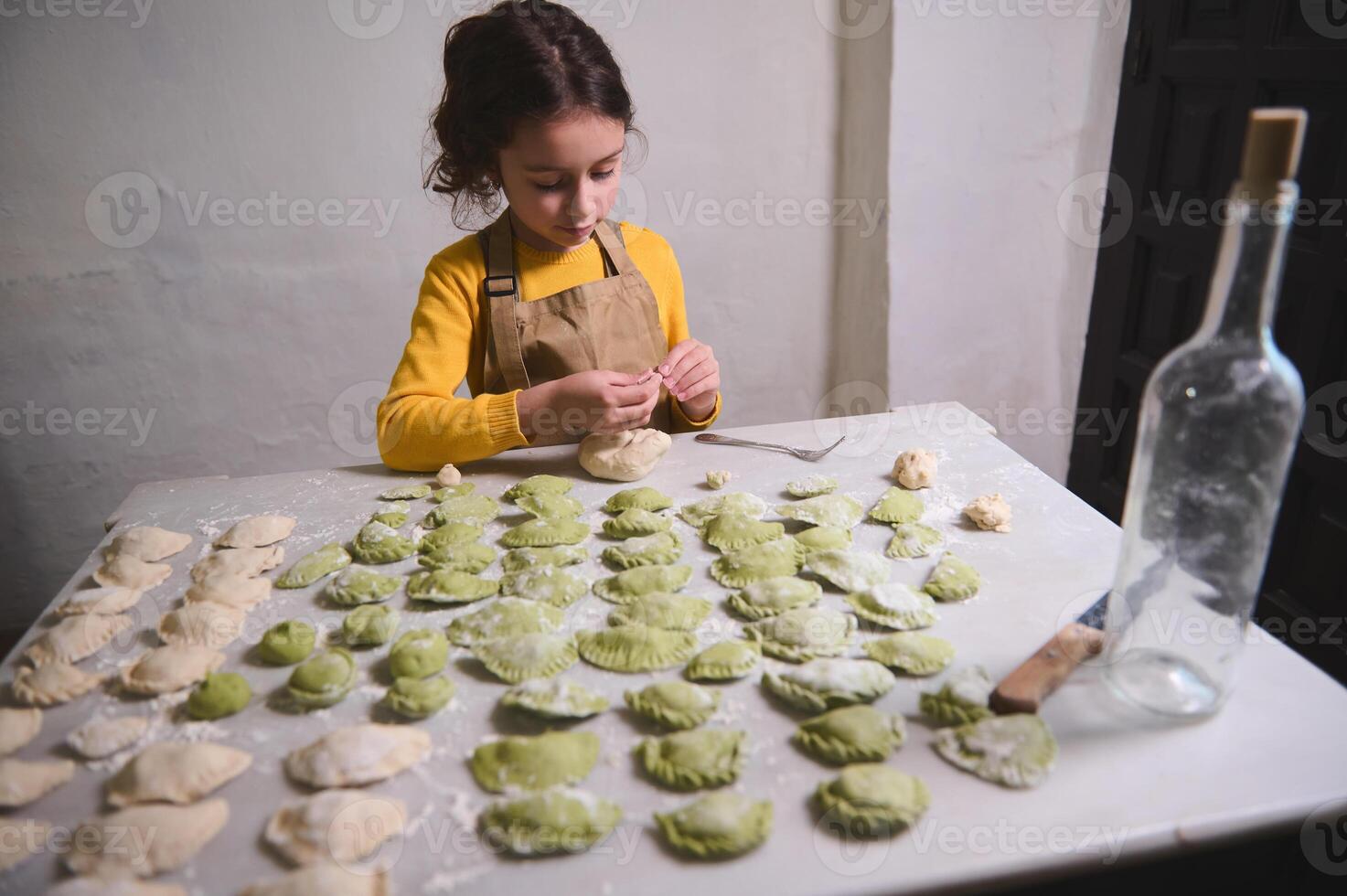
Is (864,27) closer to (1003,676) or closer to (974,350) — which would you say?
(974,350)

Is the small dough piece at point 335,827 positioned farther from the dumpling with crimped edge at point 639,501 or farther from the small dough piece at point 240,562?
the dumpling with crimped edge at point 639,501

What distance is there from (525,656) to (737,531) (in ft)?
1.12

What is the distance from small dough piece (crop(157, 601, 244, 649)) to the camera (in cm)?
93

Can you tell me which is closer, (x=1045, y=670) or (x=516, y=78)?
(x=1045, y=670)

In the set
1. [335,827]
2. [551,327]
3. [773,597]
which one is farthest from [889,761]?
[551,327]

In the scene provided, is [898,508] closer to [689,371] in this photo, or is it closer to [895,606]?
[895,606]

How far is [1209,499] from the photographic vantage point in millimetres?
768

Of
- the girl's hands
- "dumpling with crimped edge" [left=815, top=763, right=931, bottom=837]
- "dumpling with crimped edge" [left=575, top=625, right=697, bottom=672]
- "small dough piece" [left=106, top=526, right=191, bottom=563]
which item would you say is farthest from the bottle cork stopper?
"small dough piece" [left=106, top=526, right=191, bottom=563]

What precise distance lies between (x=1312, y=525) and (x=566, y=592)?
1504mm

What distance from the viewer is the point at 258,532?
1.14 metres

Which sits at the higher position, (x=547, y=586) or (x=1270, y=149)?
(x=1270, y=149)

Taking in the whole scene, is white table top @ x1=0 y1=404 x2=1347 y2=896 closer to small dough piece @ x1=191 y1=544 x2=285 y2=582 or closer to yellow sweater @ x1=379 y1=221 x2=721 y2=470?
small dough piece @ x1=191 y1=544 x2=285 y2=582

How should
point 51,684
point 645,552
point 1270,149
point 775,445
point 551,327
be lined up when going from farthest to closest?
point 551,327
point 775,445
point 645,552
point 51,684
point 1270,149

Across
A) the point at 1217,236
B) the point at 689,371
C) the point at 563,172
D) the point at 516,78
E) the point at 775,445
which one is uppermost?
the point at 516,78
